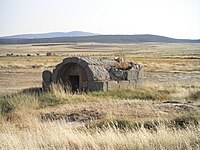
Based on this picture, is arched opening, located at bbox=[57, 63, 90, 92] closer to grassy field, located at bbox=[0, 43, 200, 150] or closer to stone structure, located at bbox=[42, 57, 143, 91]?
stone structure, located at bbox=[42, 57, 143, 91]

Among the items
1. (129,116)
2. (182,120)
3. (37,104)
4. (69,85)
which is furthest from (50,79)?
(182,120)

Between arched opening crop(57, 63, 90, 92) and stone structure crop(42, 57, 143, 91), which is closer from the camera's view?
stone structure crop(42, 57, 143, 91)

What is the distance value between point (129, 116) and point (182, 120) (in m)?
2.31

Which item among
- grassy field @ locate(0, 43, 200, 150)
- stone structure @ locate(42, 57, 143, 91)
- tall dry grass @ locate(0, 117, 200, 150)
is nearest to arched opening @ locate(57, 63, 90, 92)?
stone structure @ locate(42, 57, 143, 91)

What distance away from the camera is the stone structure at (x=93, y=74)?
1970 cm

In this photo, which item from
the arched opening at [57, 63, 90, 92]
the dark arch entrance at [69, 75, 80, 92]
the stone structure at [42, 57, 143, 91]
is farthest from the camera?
the dark arch entrance at [69, 75, 80, 92]

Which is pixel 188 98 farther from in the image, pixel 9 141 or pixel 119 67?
pixel 9 141

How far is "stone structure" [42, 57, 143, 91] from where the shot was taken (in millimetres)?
19703

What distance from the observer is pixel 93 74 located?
772 inches

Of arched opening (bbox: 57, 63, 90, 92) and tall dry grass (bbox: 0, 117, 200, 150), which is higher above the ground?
tall dry grass (bbox: 0, 117, 200, 150)

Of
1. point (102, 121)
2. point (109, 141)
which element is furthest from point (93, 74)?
point (109, 141)

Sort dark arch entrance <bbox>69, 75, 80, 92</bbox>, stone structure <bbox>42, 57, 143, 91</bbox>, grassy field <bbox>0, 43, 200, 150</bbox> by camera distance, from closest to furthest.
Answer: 1. grassy field <bbox>0, 43, 200, 150</bbox>
2. stone structure <bbox>42, 57, 143, 91</bbox>
3. dark arch entrance <bbox>69, 75, 80, 92</bbox>

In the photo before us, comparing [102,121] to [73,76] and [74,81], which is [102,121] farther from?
[74,81]

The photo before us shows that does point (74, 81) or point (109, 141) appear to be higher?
point (109, 141)
